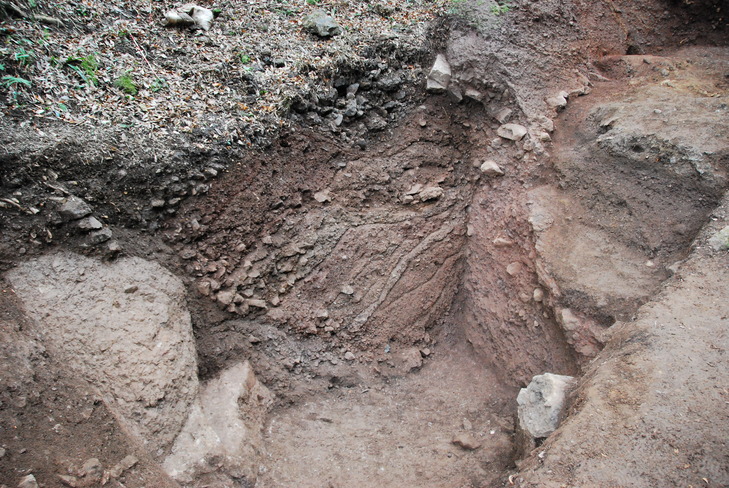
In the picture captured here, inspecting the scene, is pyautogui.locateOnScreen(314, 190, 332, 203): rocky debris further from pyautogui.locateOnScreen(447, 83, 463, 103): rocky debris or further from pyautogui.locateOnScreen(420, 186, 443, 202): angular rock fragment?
pyautogui.locateOnScreen(447, 83, 463, 103): rocky debris

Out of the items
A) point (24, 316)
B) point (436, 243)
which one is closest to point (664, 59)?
point (436, 243)

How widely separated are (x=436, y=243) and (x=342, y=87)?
1.81 m

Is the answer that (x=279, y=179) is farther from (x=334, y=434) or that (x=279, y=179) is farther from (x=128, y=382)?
(x=334, y=434)

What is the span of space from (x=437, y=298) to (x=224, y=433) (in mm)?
2327

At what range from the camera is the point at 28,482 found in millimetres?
2352

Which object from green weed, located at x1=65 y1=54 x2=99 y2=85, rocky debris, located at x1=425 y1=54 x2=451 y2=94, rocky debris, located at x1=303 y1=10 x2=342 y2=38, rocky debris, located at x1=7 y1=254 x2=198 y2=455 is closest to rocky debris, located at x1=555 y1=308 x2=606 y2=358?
rocky debris, located at x1=425 y1=54 x2=451 y2=94

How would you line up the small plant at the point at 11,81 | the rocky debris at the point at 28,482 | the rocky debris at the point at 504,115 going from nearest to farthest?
the rocky debris at the point at 28,482 → the small plant at the point at 11,81 → the rocky debris at the point at 504,115

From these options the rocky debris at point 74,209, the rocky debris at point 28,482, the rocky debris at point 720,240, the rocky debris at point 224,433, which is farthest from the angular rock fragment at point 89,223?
the rocky debris at point 720,240

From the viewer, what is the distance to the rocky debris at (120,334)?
291cm

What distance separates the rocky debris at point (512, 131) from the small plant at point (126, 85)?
130 inches

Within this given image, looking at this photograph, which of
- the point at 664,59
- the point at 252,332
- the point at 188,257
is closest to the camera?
the point at 188,257

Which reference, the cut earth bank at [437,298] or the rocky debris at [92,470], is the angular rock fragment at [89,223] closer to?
the cut earth bank at [437,298]

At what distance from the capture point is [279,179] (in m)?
3.95

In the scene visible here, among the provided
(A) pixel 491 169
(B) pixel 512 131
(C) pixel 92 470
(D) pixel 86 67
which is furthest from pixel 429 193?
(C) pixel 92 470
